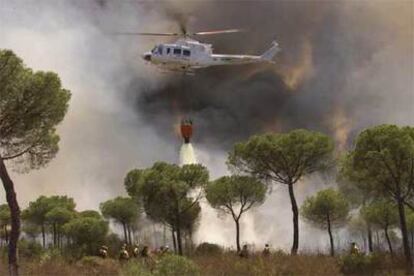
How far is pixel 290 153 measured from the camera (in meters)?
55.3

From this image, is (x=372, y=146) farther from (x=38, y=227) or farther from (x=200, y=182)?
(x=38, y=227)

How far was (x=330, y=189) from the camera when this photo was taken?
232 ft

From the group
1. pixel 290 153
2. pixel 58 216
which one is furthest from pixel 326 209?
pixel 58 216

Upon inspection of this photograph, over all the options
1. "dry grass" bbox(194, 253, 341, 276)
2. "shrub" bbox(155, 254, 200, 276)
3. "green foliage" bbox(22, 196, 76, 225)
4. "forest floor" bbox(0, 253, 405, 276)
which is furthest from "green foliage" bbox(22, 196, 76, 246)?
"shrub" bbox(155, 254, 200, 276)

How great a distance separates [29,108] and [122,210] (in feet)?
170

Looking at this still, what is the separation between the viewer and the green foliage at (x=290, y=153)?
55.3m

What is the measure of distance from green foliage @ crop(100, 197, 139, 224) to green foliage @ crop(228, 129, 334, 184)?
2661cm

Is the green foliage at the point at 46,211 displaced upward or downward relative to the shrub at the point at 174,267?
upward

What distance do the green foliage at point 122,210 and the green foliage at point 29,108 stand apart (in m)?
48.5

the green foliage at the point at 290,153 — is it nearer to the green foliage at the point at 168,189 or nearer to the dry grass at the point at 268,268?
the green foliage at the point at 168,189

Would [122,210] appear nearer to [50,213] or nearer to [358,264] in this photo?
[50,213]

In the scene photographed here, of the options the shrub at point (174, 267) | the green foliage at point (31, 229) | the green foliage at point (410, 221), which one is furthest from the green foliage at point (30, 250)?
the green foliage at point (410, 221)

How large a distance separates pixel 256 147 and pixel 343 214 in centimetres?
1920

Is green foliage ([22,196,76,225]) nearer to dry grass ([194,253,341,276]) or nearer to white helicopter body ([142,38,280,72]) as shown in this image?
white helicopter body ([142,38,280,72])
